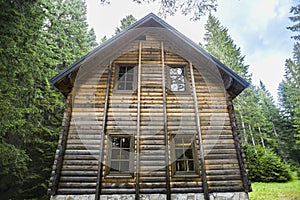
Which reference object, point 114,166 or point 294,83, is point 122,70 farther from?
point 294,83

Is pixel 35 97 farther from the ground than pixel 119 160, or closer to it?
farther from the ground

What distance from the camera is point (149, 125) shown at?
6629mm

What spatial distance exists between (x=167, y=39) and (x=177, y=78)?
6.42 ft

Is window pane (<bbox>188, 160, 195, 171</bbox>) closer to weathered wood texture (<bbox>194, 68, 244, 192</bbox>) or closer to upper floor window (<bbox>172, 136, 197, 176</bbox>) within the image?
upper floor window (<bbox>172, 136, 197, 176</bbox>)

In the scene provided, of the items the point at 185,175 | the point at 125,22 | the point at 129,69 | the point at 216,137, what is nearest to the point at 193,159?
the point at 185,175

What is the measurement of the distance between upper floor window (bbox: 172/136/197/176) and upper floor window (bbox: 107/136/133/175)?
1490 mm

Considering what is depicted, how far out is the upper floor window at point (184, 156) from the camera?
620cm

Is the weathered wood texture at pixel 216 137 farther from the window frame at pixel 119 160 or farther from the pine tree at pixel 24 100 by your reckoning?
the pine tree at pixel 24 100

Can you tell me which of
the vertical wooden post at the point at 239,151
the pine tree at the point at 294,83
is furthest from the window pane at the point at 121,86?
the pine tree at the point at 294,83

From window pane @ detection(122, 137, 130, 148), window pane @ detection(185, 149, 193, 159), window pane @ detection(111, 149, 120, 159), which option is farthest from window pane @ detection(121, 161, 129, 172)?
window pane @ detection(185, 149, 193, 159)

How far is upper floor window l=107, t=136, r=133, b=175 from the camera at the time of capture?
6.08 meters

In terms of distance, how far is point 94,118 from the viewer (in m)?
6.61

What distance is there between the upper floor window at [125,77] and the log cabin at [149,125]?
0.14 ft

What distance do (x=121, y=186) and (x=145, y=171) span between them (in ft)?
2.81
